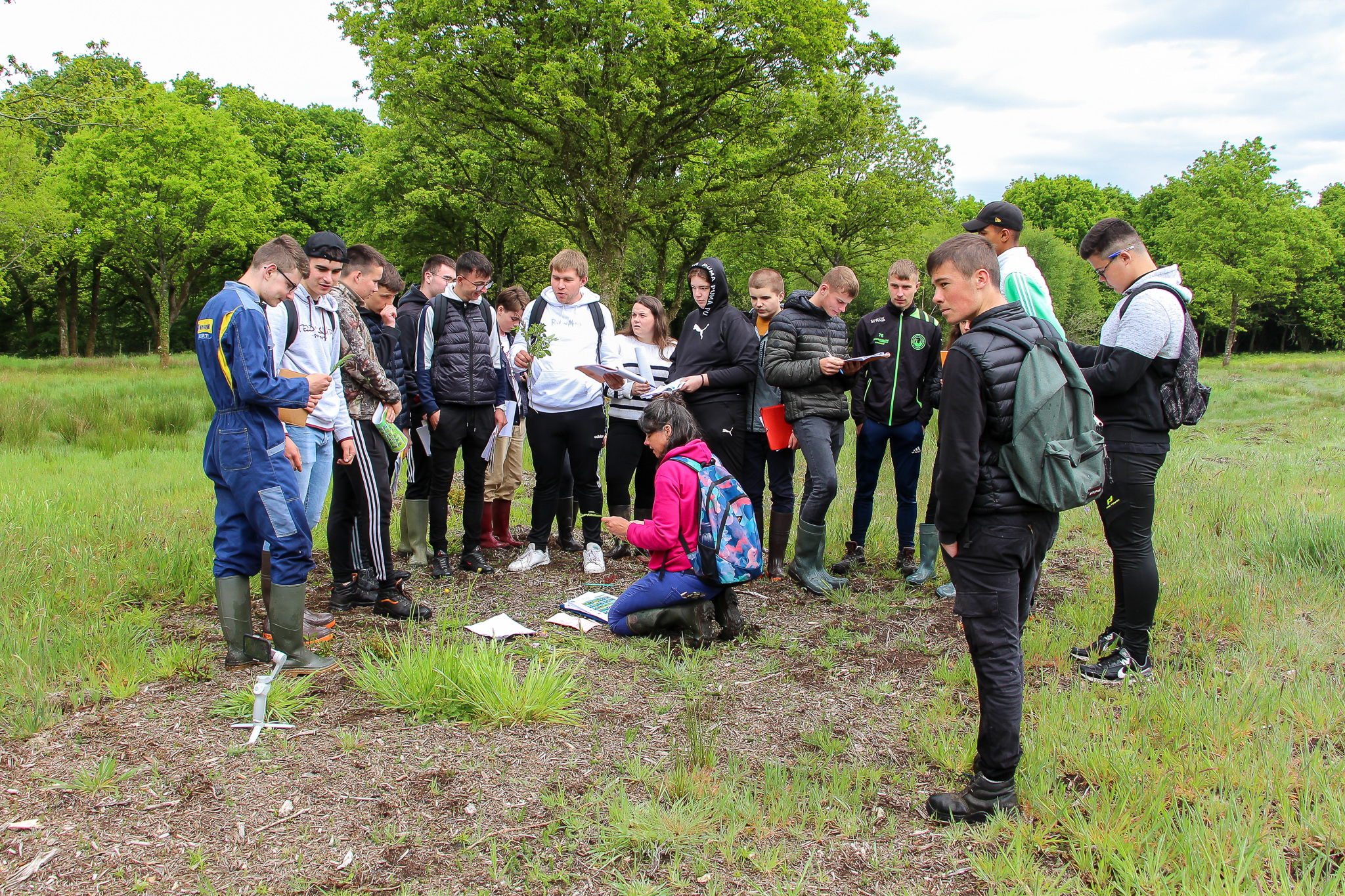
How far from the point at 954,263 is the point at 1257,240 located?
40.8 meters

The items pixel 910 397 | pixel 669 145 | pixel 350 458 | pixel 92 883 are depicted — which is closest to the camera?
pixel 92 883

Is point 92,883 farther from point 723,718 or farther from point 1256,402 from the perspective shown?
point 1256,402

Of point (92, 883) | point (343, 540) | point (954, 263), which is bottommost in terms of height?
point (92, 883)

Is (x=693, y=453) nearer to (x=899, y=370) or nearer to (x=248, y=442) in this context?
(x=899, y=370)

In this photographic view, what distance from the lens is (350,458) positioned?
480 cm

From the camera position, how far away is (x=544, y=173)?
19844mm

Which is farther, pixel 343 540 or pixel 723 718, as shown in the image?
pixel 343 540

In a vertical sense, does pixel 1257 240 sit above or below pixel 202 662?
above

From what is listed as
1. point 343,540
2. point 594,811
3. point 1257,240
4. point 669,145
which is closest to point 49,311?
point 669,145

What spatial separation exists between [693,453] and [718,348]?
1.51 metres

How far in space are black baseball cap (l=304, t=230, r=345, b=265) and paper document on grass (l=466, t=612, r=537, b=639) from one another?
2.26 m

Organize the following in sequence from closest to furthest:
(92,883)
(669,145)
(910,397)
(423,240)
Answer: (92,883) → (910,397) → (669,145) → (423,240)

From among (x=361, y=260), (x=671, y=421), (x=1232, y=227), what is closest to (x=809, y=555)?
(x=671, y=421)

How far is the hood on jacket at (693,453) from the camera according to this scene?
15.2ft
